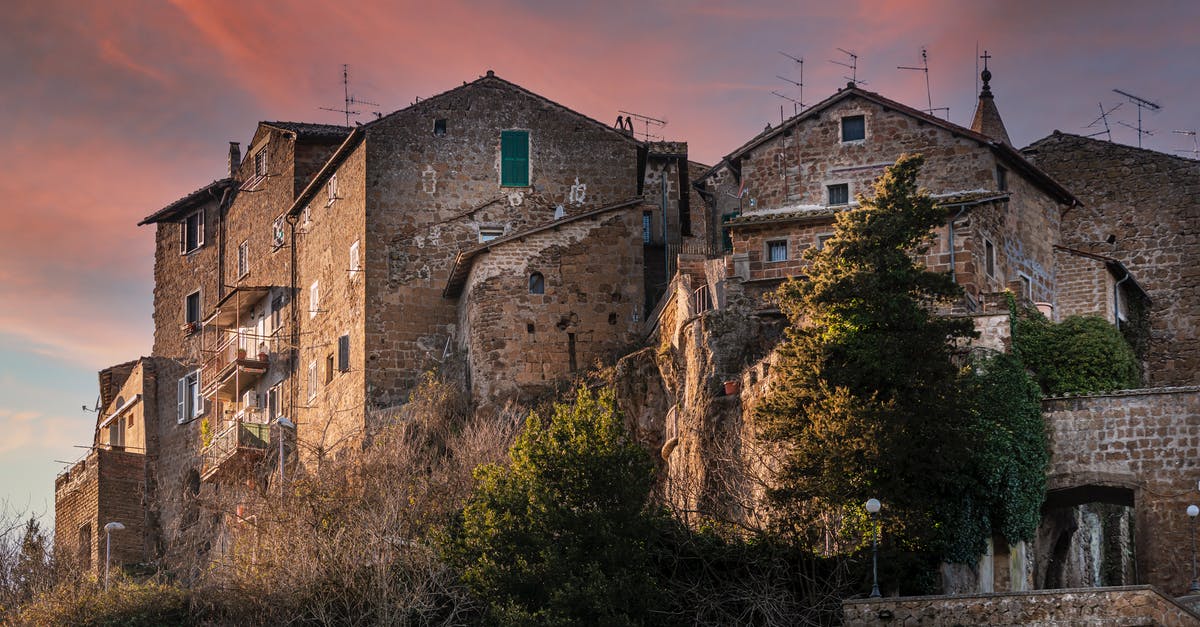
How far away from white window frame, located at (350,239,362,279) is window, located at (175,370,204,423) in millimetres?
13221

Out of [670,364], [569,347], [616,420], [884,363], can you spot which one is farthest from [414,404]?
[884,363]

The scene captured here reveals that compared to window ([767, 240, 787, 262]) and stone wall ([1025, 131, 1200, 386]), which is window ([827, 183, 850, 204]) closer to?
window ([767, 240, 787, 262])

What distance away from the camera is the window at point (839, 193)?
48281mm

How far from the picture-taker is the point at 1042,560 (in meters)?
41.8

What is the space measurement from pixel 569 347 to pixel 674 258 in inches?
194

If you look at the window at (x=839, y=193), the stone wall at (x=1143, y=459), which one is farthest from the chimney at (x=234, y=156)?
the stone wall at (x=1143, y=459)

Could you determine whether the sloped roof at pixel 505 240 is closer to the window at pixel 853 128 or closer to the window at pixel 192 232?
the window at pixel 853 128

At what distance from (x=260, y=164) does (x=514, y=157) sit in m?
13.9

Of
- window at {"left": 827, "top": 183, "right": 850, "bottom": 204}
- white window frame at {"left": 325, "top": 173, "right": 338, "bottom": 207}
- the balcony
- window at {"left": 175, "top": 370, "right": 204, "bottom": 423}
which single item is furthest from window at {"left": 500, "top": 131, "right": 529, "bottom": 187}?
window at {"left": 175, "top": 370, "right": 204, "bottom": 423}

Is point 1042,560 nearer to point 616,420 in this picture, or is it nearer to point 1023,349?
point 1023,349

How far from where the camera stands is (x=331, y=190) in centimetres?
5597

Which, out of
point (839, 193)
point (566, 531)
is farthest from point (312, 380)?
point (566, 531)

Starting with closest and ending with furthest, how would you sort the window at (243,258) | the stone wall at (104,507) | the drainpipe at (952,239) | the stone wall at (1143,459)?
the stone wall at (1143,459)
the drainpipe at (952,239)
the stone wall at (104,507)
the window at (243,258)

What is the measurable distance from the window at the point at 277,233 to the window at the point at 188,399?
624 cm
